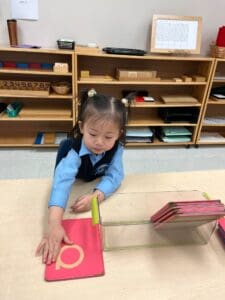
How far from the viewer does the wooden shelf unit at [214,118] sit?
7.82 ft

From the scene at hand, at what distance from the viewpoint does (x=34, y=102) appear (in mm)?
Answer: 2383

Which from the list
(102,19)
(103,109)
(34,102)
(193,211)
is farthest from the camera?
(34,102)

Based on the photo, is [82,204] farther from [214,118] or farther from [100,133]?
[214,118]

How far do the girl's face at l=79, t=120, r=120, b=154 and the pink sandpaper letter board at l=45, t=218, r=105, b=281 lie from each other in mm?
247

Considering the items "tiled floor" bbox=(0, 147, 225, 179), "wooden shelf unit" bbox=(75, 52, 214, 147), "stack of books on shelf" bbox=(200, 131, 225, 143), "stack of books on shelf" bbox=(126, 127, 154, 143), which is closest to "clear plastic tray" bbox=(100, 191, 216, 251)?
"tiled floor" bbox=(0, 147, 225, 179)

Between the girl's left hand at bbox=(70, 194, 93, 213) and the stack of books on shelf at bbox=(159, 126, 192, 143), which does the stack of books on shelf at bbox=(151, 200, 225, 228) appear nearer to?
the girl's left hand at bbox=(70, 194, 93, 213)

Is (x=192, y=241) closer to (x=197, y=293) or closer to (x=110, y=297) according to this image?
(x=197, y=293)

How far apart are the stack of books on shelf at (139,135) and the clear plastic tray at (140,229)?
5.38 ft

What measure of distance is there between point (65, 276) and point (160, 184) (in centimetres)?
49

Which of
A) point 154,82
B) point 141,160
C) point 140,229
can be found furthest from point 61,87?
point 140,229

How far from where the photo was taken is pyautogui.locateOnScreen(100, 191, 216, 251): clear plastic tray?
0.67 metres

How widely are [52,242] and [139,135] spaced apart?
Answer: 1877 mm

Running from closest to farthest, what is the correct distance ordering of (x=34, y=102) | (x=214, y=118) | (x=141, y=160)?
(x=141, y=160), (x=34, y=102), (x=214, y=118)

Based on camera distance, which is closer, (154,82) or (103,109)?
(103,109)
